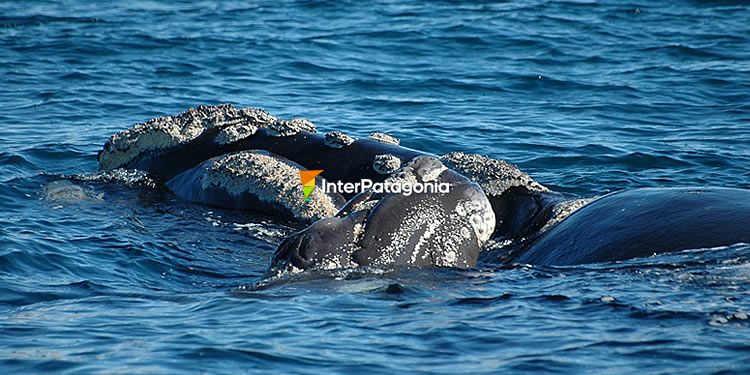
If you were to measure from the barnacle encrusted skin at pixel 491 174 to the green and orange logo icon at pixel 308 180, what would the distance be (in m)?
1.04

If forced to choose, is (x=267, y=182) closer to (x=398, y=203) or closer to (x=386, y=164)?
(x=386, y=164)

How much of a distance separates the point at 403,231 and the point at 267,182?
2.48m

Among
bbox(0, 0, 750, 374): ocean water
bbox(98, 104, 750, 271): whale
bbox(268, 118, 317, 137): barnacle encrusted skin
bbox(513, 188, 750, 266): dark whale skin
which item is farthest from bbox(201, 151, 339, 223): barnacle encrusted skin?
bbox(513, 188, 750, 266): dark whale skin

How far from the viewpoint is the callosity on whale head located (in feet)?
22.0

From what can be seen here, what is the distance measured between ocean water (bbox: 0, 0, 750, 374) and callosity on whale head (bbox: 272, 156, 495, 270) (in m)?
0.13

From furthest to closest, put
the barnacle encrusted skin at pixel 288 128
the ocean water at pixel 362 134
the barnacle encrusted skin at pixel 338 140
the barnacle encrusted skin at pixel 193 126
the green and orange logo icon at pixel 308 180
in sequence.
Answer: the barnacle encrusted skin at pixel 193 126, the barnacle encrusted skin at pixel 288 128, the barnacle encrusted skin at pixel 338 140, the green and orange logo icon at pixel 308 180, the ocean water at pixel 362 134

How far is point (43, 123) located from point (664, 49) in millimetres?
9813

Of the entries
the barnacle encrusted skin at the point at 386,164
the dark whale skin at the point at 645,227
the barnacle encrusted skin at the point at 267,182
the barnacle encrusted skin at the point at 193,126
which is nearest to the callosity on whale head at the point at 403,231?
the dark whale skin at the point at 645,227

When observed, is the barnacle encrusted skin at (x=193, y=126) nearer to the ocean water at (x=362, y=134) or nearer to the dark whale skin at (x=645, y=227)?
the ocean water at (x=362, y=134)

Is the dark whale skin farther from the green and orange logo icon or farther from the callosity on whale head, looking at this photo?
the green and orange logo icon

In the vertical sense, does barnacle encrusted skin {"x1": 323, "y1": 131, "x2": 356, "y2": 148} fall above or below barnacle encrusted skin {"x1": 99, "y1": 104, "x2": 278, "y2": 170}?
above

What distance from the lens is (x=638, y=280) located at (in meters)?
6.45

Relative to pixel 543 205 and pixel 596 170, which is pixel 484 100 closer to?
pixel 596 170

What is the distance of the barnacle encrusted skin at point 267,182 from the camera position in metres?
8.76
